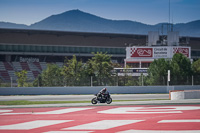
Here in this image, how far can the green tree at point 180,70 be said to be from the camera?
4247 centimetres

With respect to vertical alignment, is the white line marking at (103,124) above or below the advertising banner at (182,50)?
below

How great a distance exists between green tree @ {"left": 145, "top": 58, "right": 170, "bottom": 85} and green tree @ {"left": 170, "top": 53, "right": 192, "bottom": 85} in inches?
39.4

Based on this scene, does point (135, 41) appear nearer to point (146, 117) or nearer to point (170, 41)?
point (170, 41)

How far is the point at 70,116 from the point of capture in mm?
18297

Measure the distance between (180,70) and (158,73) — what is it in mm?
3788

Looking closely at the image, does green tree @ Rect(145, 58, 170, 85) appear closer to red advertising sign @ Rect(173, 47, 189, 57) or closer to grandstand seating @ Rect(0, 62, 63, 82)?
red advertising sign @ Rect(173, 47, 189, 57)

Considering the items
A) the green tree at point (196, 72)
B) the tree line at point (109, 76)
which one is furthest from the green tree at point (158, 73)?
the green tree at point (196, 72)

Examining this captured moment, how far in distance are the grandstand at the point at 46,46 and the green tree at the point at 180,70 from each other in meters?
21.5

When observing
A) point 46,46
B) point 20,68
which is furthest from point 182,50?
point 20,68

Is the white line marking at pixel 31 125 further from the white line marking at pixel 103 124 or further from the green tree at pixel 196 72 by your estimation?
the green tree at pixel 196 72

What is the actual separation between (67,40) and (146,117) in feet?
195

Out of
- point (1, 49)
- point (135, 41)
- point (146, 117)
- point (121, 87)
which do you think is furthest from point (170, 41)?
point (146, 117)

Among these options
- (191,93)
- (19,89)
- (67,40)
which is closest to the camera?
(191,93)

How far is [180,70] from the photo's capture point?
4556 cm
